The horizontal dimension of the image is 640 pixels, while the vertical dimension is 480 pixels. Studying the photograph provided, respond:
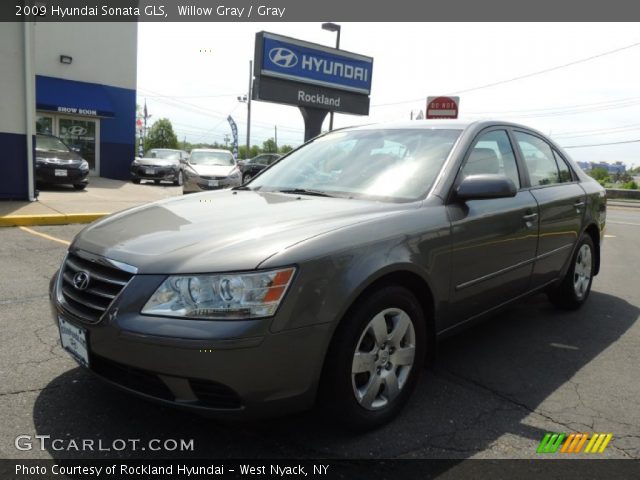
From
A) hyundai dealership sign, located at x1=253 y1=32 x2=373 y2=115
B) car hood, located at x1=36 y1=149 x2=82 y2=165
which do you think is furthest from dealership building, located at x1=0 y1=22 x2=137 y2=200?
hyundai dealership sign, located at x1=253 y1=32 x2=373 y2=115

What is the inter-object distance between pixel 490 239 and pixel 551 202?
106 centimetres

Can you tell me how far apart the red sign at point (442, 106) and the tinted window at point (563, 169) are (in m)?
8.29

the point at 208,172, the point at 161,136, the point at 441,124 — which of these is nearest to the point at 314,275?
the point at 441,124

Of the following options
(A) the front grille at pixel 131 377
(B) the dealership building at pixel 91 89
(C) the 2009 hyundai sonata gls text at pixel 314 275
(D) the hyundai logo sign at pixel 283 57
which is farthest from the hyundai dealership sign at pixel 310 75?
(A) the front grille at pixel 131 377

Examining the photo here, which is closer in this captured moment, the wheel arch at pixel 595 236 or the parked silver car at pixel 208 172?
the wheel arch at pixel 595 236

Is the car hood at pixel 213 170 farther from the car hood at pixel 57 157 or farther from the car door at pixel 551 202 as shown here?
the car door at pixel 551 202

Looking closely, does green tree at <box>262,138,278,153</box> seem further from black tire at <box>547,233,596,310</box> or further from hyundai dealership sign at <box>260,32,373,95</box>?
black tire at <box>547,233,596,310</box>

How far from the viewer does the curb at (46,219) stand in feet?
25.7

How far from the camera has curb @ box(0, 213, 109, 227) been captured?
25.7 ft

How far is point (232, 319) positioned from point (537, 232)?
2.55 metres

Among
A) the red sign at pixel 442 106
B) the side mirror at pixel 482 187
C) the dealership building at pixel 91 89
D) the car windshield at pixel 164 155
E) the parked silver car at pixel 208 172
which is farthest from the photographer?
the car windshield at pixel 164 155

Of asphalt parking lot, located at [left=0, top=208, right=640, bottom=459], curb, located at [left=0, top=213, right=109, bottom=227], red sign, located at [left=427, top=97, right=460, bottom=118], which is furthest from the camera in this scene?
red sign, located at [left=427, top=97, right=460, bottom=118]

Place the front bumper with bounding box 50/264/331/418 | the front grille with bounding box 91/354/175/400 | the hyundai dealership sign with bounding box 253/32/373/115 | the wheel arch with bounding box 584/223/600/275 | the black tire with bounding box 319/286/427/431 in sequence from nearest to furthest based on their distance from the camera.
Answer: the front bumper with bounding box 50/264/331/418, the front grille with bounding box 91/354/175/400, the black tire with bounding box 319/286/427/431, the wheel arch with bounding box 584/223/600/275, the hyundai dealership sign with bounding box 253/32/373/115

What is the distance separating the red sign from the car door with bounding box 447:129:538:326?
9.40m
